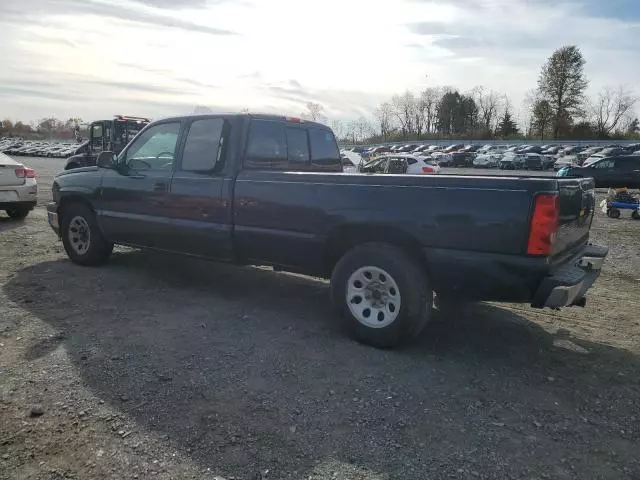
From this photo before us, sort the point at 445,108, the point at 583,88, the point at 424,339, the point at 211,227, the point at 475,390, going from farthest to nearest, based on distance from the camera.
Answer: the point at 445,108, the point at 583,88, the point at 211,227, the point at 424,339, the point at 475,390

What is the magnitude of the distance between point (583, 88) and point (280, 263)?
8311 centimetres

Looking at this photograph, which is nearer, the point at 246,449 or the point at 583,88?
the point at 246,449

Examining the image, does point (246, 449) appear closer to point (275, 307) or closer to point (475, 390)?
point (475, 390)

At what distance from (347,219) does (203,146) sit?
6.59 feet

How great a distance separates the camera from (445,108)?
96.9 meters

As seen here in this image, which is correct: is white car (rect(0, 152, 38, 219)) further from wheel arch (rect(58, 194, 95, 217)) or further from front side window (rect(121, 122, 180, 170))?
front side window (rect(121, 122, 180, 170))

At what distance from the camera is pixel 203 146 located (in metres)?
5.52

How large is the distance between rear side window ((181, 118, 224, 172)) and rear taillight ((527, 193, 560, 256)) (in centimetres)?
311

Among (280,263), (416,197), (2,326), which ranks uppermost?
(416,197)

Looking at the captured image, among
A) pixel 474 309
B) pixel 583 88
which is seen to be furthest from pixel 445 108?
pixel 474 309

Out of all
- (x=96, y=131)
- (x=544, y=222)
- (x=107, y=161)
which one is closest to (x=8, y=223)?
(x=107, y=161)

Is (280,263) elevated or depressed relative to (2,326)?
elevated

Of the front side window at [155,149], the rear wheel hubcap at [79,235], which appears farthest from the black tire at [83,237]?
the front side window at [155,149]

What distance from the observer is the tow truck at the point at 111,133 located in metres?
22.0
